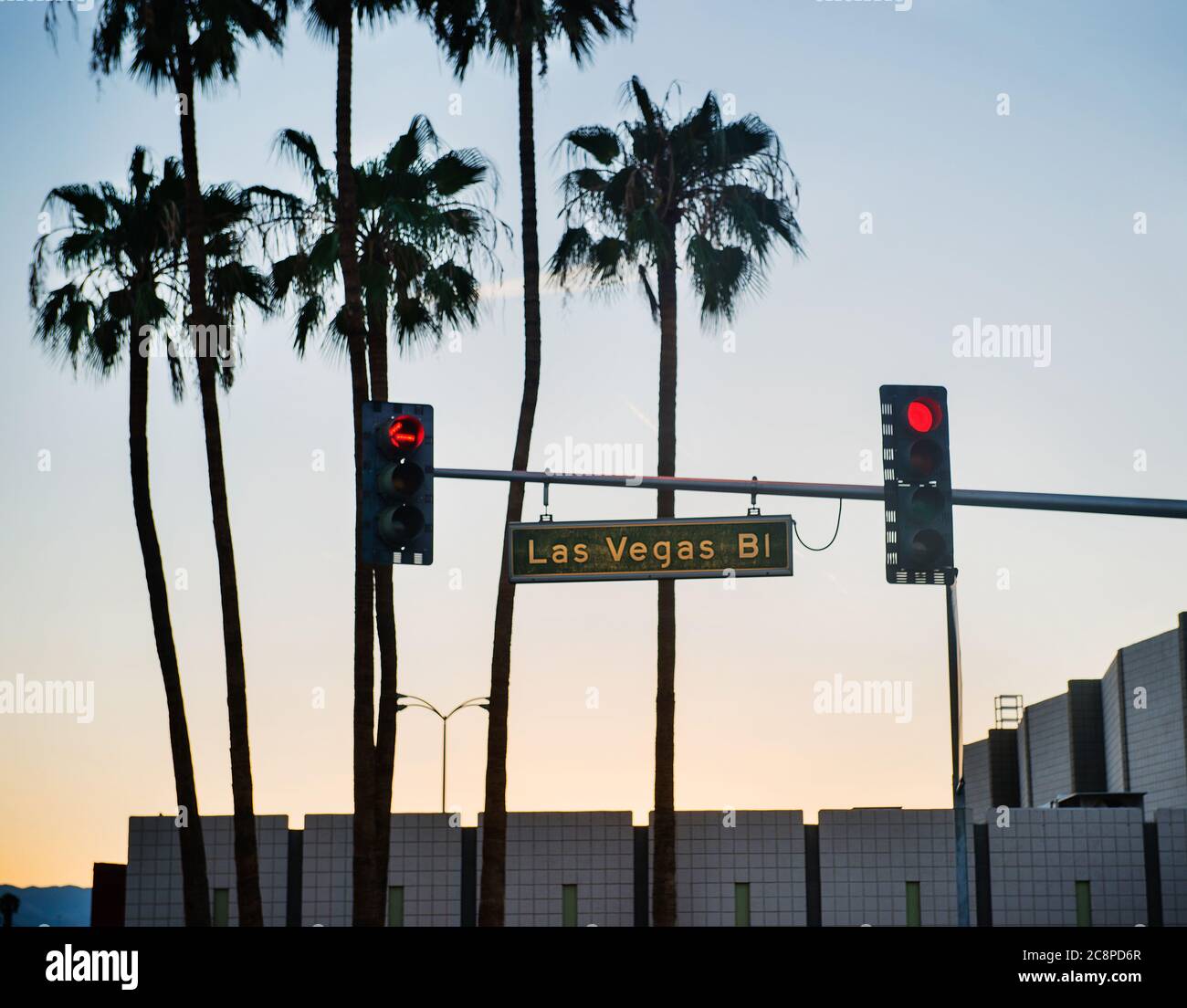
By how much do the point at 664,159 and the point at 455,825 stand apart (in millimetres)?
16530

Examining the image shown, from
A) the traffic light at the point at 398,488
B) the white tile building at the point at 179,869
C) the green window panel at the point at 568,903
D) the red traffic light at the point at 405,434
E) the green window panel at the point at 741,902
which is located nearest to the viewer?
the traffic light at the point at 398,488

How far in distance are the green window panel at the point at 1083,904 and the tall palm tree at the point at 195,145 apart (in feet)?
63.9

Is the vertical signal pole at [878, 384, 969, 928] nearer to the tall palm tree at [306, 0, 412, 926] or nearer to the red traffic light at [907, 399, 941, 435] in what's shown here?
the red traffic light at [907, 399, 941, 435]

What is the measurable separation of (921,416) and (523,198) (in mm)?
18895

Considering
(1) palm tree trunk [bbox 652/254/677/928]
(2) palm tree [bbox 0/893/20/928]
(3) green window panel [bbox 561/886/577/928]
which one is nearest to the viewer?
(1) palm tree trunk [bbox 652/254/677/928]

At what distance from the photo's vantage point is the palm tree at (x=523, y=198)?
29.6 m

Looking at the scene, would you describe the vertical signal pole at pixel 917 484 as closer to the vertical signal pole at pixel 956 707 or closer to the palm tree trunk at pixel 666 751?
the vertical signal pole at pixel 956 707

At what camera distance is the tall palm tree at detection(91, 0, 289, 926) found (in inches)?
1200

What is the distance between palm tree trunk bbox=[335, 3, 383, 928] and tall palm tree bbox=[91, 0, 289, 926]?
7.54ft

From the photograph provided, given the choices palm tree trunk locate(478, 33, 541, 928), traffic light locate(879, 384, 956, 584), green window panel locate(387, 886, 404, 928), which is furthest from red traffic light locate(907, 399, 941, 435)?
green window panel locate(387, 886, 404, 928)

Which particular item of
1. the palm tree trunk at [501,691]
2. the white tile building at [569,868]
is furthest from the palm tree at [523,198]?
the white tile building at [569,868]

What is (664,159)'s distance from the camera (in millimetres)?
33250

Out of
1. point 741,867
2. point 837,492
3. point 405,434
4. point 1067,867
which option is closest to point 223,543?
point 741,867
